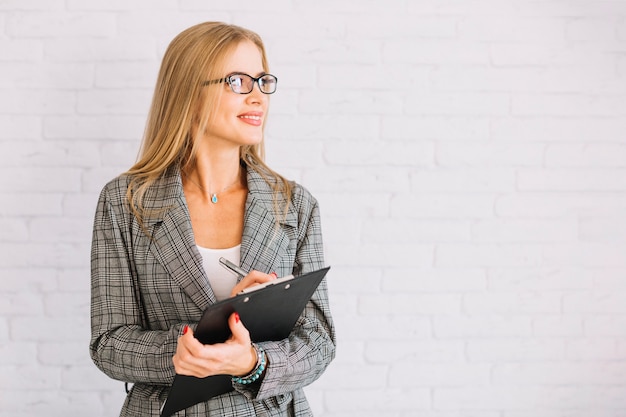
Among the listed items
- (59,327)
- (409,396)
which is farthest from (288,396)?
(59,327)

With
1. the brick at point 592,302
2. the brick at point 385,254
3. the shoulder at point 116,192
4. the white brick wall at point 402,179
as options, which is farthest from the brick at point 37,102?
the brick at point 592,302

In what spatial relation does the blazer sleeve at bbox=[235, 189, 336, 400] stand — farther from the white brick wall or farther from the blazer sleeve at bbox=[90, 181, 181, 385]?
the white brick wall

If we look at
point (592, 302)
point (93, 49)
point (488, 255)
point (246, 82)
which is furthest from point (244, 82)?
point (592, 302)

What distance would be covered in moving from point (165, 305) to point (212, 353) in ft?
1.02

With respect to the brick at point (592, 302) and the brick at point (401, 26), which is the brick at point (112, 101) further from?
the brick at point (592, 302)

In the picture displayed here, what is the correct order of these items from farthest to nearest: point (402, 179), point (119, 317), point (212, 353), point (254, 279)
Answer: point (402, 179) < point (119, 317) < point (254, 279) < point (212, 353)

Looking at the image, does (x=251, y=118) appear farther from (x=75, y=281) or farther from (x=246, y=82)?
(x=75, y=281)

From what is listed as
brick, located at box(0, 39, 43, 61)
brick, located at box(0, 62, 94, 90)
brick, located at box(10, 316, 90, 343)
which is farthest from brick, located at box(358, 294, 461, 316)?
brick, located at box(0, 39, 43, 61)

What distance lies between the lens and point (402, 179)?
2.14m

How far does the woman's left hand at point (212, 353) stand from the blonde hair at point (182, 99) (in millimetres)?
402


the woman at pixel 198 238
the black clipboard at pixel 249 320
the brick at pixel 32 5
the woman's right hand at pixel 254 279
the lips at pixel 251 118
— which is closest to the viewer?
the black clipboard at pixel 249 320

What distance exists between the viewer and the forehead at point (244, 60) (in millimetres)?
1562

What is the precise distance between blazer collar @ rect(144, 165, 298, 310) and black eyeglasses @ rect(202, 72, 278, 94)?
9.1 inches

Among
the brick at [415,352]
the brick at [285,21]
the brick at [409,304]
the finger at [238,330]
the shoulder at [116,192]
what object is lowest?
the brick at [415,352]
